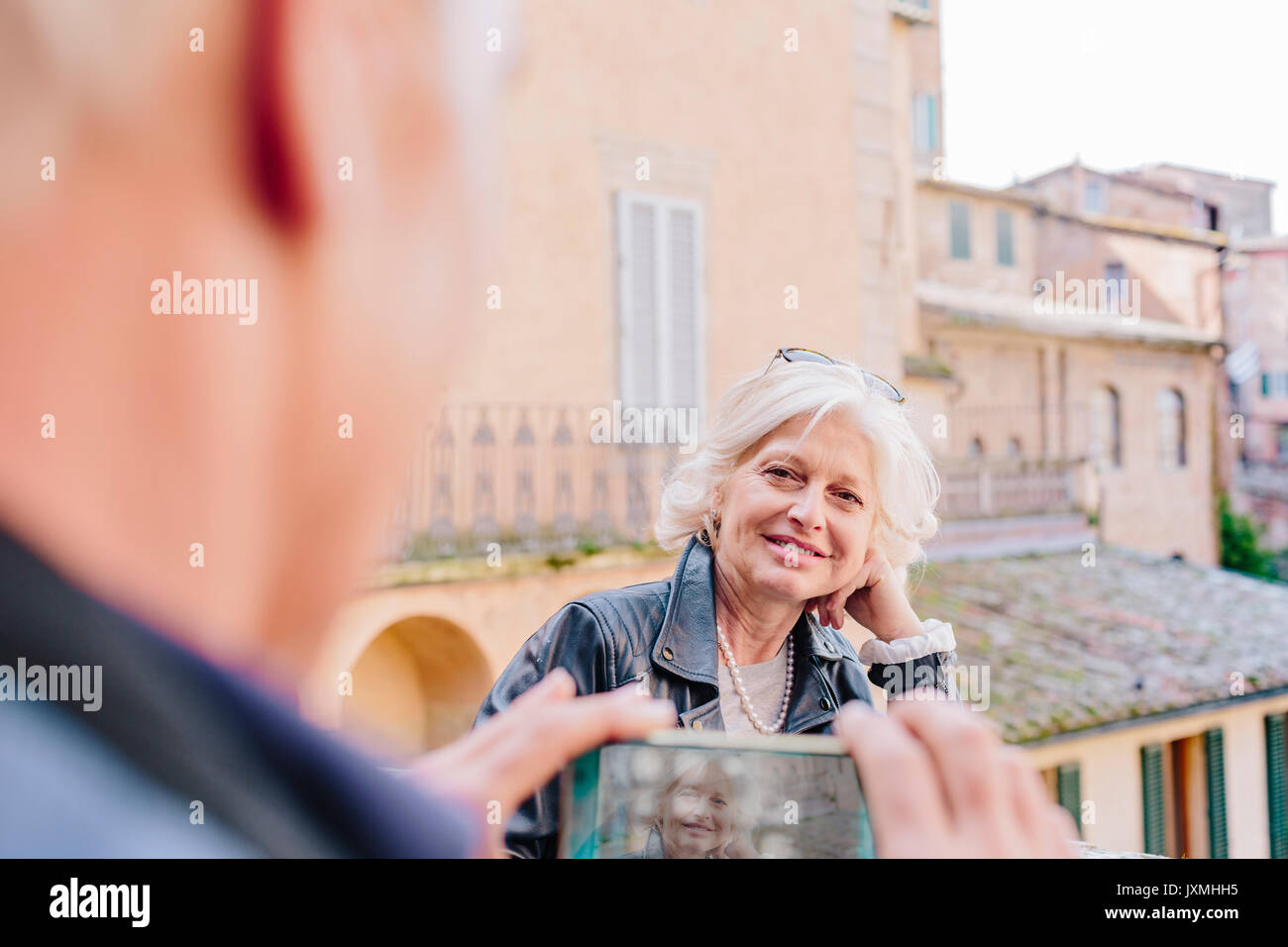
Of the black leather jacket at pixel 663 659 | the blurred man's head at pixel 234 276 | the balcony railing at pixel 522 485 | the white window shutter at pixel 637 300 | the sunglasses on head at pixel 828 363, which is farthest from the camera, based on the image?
the white window shutter at pixel 637 300

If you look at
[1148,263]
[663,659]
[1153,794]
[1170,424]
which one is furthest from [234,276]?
[1170,424]

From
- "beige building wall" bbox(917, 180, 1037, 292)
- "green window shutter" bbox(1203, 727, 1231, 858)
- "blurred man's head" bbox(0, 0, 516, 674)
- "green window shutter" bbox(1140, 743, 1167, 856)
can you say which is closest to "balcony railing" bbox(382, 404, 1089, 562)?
"green window shutter" bbox(1140, 743, 1167, 856)

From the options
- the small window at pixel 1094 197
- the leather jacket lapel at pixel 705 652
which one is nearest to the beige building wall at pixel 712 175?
the leather jacket lapel at pixel 705 652

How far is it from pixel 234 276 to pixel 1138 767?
4.81m

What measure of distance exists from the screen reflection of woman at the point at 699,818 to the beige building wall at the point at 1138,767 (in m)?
3.22

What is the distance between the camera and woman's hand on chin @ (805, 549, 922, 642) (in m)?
1.37

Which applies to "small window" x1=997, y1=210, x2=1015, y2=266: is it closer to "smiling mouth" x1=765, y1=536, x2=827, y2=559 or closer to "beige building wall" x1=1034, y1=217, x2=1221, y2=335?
"beige building wall" x1=1034, y1=217, x2=1221, y2=335

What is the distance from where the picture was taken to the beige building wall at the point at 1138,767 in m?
4.27

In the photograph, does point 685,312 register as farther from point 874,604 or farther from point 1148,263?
point 1148,263

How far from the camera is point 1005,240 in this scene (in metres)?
7.33

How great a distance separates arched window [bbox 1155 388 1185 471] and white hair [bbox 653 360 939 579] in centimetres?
746

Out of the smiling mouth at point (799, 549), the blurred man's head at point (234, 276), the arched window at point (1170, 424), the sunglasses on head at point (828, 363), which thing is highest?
the arched window at point (1170, 424)

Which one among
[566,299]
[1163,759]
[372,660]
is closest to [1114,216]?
[1163,759]

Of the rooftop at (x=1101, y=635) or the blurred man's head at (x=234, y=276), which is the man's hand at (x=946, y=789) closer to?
the blurred man's head at (x=234, y=276)
